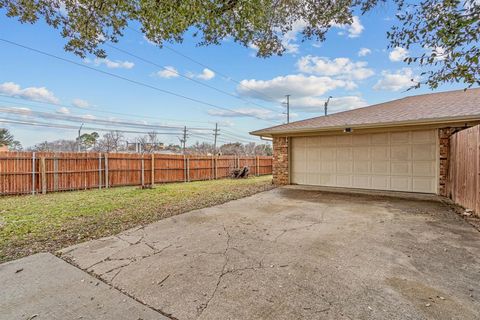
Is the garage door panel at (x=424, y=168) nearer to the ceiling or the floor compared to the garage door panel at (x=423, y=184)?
nearer to the ceiling

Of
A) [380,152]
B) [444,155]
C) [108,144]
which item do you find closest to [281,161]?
[380,152]

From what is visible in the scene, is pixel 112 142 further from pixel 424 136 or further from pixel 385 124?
pixel 424 136

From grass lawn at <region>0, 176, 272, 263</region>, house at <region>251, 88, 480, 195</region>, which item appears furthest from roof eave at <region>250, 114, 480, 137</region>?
grass lawn at <region>0, 176, 272, 263</region>

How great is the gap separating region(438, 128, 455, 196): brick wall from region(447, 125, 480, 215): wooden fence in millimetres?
194

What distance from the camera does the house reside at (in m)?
7.02

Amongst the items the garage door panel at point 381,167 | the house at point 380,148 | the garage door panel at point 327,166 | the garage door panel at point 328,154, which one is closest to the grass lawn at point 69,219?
the house at point 380,148

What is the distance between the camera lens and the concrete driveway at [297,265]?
2.08 m

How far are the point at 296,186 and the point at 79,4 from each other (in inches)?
327

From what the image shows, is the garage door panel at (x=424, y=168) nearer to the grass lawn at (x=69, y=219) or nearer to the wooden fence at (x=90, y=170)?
the grass lawn at (x=69, y=219)

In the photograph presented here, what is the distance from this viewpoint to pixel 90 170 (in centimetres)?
1034

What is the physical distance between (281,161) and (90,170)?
26.8ft

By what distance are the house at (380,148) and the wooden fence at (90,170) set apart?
5.56 meters

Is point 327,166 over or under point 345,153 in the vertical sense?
under

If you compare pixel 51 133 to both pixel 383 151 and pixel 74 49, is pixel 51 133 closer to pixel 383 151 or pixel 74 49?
pixel 74 49
